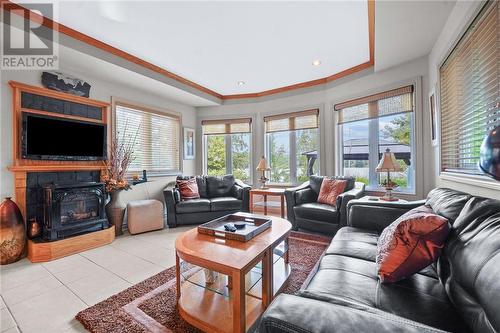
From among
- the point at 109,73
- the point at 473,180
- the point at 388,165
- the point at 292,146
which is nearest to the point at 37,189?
the point at 109,73

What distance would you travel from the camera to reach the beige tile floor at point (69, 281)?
1533mm

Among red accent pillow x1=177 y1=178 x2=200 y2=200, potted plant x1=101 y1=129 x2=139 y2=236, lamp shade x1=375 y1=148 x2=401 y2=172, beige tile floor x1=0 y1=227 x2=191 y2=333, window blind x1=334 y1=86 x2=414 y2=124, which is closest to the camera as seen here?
beige tile floor x1=0 y1=227 x2=191 y2=333

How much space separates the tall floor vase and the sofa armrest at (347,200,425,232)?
315cm

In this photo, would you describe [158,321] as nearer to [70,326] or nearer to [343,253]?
[70,326]

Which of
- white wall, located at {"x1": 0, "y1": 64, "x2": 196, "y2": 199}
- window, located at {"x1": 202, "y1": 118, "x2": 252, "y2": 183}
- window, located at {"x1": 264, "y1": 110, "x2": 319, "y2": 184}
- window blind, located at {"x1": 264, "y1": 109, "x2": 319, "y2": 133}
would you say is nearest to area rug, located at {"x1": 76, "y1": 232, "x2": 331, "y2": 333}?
white wall, located at {"x1": 0, "y1": 64, "x2": 196, "y2": 199}

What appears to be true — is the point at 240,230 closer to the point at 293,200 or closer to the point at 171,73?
the point at 293,200

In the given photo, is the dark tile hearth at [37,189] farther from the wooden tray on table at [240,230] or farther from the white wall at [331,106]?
the white wall at [331,106]

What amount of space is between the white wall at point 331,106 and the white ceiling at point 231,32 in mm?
408

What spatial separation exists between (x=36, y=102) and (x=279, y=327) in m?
3.60

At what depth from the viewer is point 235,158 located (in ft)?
16.8

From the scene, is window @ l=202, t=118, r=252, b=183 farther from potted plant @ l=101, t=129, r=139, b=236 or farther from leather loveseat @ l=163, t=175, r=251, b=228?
potted plant @ l=101, t=129, r=139, b=236

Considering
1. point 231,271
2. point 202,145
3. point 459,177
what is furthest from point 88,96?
point 459,177

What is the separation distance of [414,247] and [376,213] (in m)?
0.92

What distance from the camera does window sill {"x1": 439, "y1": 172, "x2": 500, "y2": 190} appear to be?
140 centimetres
